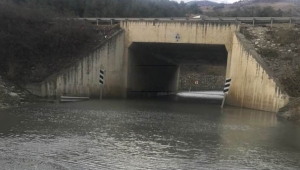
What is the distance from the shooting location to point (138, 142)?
36.9 ft

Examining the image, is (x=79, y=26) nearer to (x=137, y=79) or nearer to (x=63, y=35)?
(x=63, y=35)

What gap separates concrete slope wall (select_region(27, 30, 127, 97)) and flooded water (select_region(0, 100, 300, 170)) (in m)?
6.46

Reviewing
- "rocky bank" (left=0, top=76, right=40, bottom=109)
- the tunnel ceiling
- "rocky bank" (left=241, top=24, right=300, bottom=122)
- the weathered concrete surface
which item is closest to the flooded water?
"rocky bank" (left=0, top=76, right=40, bottom=109)

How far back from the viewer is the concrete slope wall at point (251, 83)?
72.0 feet

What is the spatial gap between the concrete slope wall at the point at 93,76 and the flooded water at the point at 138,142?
21.2 feet

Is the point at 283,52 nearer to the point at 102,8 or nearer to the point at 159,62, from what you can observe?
the point at 159,62

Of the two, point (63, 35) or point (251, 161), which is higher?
point (63, 35)

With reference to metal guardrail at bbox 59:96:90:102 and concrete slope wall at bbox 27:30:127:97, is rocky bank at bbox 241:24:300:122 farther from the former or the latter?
metal guardrail at bbox 59:96:90:102

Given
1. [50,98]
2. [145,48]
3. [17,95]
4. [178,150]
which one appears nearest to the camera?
[178,150]

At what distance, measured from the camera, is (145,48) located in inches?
1303

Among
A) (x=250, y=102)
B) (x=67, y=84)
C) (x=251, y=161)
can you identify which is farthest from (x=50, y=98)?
(x=251, y=161)

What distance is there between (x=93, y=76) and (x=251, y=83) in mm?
11754

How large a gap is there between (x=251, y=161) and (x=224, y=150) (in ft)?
4.19

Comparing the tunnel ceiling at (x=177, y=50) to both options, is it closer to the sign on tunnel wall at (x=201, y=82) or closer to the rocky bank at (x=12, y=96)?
the rocky bank at (x=12, y=96)
